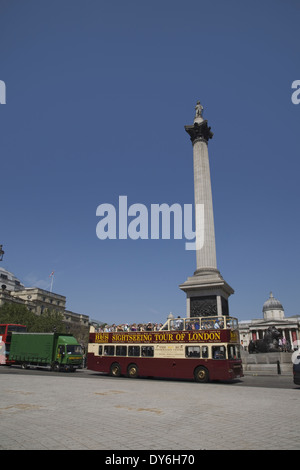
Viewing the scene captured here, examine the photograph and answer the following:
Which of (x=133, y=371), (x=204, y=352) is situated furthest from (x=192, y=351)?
(x=133, y=371)

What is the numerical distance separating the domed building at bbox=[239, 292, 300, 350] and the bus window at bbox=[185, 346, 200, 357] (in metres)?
77.9

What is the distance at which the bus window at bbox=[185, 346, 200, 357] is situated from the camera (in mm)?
20672

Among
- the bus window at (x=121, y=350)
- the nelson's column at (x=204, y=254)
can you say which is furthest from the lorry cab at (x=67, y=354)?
the nelson's column at (x=204, y=254)

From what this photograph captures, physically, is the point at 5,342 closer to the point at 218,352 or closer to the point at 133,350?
the point at 133,350

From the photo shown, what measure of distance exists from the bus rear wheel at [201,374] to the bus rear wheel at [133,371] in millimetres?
4511

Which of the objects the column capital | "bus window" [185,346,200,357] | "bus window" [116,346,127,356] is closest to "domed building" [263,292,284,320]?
the column capital

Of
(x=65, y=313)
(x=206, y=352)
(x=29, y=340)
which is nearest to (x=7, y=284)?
(x=65, y=313)

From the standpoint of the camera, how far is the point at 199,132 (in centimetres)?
3731

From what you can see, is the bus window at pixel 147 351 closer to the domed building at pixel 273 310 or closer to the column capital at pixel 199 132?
the column capital at pixel 199 132

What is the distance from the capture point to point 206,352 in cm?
2028

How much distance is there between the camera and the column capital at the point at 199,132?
37.2 meters

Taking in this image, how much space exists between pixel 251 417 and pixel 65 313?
87736 millimetres
